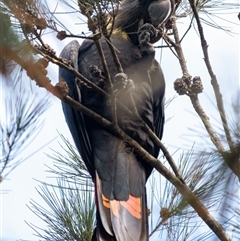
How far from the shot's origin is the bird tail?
9.57 ft

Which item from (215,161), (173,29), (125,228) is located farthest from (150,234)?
(215,161)

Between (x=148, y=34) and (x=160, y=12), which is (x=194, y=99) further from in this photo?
(x=160, y=12)

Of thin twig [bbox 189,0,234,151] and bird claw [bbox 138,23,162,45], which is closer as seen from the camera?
thin twig [bbox 189,0,234,151]

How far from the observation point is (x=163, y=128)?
143 inches

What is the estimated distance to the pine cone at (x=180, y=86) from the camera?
293 cm

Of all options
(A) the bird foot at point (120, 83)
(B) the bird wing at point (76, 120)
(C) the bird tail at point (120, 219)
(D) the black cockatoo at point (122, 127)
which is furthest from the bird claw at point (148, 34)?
(C) the bird tail at point (120, 219)

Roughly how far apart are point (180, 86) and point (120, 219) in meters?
0.68

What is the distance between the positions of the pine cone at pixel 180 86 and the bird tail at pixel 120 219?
57 centimetres

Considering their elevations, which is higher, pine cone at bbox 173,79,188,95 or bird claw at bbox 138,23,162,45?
bird claw at bbox 138,23,162,45

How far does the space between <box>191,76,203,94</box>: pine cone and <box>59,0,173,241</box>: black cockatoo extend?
0.28 metres

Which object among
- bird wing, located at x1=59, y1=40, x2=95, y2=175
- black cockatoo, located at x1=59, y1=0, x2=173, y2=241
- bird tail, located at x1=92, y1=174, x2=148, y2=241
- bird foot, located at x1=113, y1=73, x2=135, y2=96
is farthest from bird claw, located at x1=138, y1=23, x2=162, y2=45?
bird tail, located at x1=92, y1=174, x2=148, y2=241

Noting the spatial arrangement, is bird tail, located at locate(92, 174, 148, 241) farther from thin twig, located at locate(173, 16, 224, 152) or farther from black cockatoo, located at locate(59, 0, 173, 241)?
thin twig, located at locate(173, 16, 224, 152)

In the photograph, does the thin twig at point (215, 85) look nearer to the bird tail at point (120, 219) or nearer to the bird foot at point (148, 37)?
the bird foot at point (148, 37)

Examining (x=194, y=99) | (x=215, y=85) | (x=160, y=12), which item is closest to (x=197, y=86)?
(x=194, y=99)
